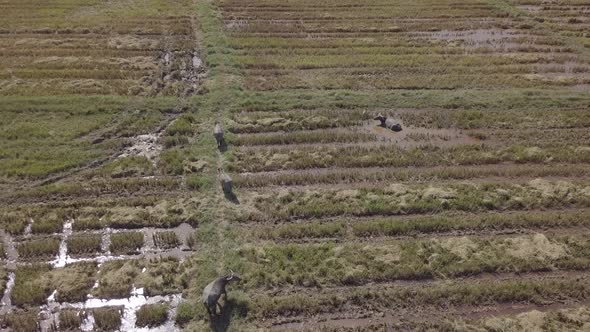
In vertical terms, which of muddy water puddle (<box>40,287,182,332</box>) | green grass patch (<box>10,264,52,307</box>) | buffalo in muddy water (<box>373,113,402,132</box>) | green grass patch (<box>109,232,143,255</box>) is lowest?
muddy water puddle (<box>40,287,182,332</box>)

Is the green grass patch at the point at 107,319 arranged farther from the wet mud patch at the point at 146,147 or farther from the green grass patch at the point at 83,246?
the wet mud patch at the point at 146,147

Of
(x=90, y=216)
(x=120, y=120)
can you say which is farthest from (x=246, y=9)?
(x=90, y=216)

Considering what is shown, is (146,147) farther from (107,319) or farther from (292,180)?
(107,319)

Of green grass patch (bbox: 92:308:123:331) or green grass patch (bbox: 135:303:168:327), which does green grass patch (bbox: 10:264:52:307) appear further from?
green grass patch (bbox: 135:303:168:327)

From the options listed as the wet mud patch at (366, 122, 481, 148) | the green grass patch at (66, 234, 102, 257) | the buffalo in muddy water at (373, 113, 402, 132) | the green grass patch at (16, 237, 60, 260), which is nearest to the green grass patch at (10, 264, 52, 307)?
the green grass patch at (16, 237, 60, 260)

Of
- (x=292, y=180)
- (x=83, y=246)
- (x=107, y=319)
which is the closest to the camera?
(x=107, y=319)

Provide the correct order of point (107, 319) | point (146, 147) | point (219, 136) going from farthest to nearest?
point (146, 147) → point (219, 136) → point (107, 319)

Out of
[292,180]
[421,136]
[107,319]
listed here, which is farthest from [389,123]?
[107,319]

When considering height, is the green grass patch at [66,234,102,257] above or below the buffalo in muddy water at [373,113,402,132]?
below

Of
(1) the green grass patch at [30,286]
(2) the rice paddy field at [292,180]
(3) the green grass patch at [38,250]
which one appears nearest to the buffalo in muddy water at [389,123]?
(2) the rice paddy field at [292,180]
